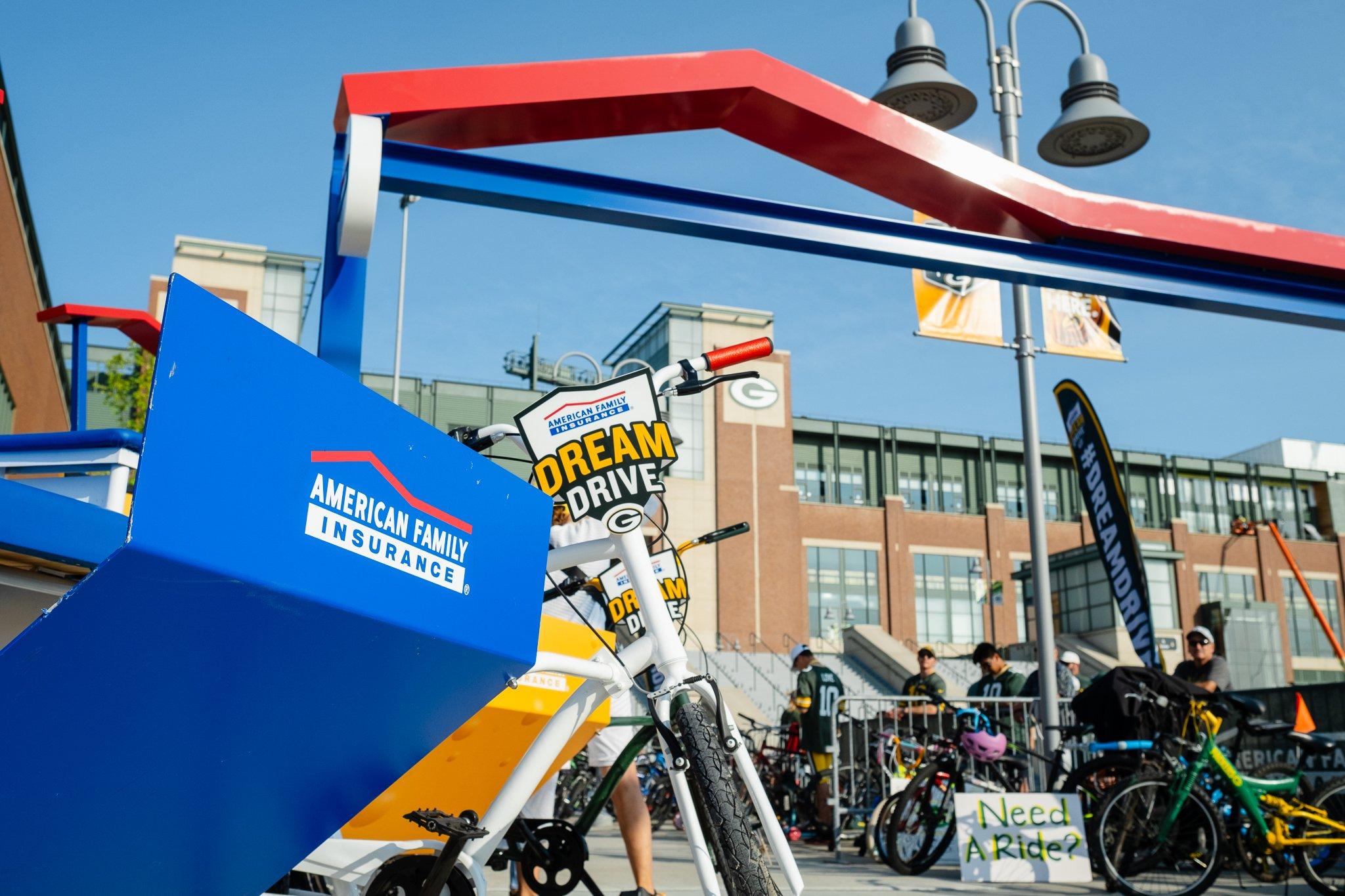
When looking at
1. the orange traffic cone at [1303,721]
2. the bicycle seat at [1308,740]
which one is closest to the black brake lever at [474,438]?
the bicycle seat at [1308,740]

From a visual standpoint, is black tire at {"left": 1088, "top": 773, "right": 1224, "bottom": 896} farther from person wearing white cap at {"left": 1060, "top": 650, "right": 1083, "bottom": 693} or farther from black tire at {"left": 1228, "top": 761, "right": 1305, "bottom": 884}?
person wearing white cap at {"left": 1060, "top": 650, "right": 1083, "bottom": 693}

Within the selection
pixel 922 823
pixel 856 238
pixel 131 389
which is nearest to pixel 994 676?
pixel 922 823

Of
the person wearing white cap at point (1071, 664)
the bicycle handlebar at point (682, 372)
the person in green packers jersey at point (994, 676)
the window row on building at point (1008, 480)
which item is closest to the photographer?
the bicycle handlebar at point (682, 372)

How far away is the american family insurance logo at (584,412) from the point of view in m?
2.70

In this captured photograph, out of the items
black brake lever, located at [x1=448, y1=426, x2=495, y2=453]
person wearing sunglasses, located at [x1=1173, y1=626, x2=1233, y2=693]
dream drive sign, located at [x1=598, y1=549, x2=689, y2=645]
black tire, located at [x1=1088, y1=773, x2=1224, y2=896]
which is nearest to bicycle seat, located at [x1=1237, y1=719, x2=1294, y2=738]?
black tire, located at [x1=1088, y1=773, x2=1224, y2=896]

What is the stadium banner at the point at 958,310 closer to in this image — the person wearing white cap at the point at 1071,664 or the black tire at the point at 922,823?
the person wearing white cap at the point at 1071,664

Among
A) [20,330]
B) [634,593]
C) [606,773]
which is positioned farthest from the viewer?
[20,330]

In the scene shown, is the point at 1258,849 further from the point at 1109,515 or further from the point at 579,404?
the point at 579,404

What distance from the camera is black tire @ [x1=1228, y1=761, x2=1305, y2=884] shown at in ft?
20.4

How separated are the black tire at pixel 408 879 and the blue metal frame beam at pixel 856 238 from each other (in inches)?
69.0

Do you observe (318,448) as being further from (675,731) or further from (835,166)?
(835,166)

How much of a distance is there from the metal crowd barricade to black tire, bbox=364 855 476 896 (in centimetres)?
595

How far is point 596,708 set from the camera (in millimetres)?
2799

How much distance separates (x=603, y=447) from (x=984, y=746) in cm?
579
